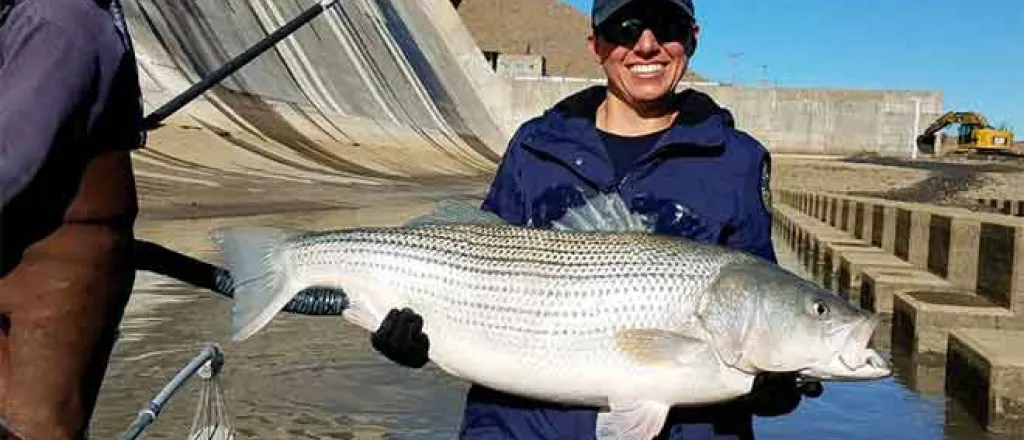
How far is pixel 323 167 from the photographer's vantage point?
1280 inches

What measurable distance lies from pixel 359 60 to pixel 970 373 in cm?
4332

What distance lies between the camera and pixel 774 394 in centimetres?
286

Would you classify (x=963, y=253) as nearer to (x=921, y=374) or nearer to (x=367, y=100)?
(x=921, y=374)

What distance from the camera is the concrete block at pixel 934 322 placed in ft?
29.8

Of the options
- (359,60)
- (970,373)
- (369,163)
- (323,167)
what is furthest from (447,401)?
(359,60)

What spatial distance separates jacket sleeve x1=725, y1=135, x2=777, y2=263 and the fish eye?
247 millimetres

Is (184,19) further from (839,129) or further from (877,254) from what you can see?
(839,129)

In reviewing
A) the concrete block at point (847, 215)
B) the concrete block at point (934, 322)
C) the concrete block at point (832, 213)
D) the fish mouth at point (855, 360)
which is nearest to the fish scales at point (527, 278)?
the fish mouth at point (855, 360)

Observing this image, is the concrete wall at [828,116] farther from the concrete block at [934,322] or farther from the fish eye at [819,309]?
the fish eye at [819,309]

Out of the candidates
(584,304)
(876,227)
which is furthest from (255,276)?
(876,227)

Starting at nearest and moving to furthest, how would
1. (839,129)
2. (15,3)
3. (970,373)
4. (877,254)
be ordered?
(15,3) < (970,373) < (877,254) < (839,129)

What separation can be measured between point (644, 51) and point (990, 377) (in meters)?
4.54

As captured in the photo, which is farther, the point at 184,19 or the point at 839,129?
the point at 839,129

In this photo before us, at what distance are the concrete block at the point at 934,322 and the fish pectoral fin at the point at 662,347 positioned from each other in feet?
22.1
